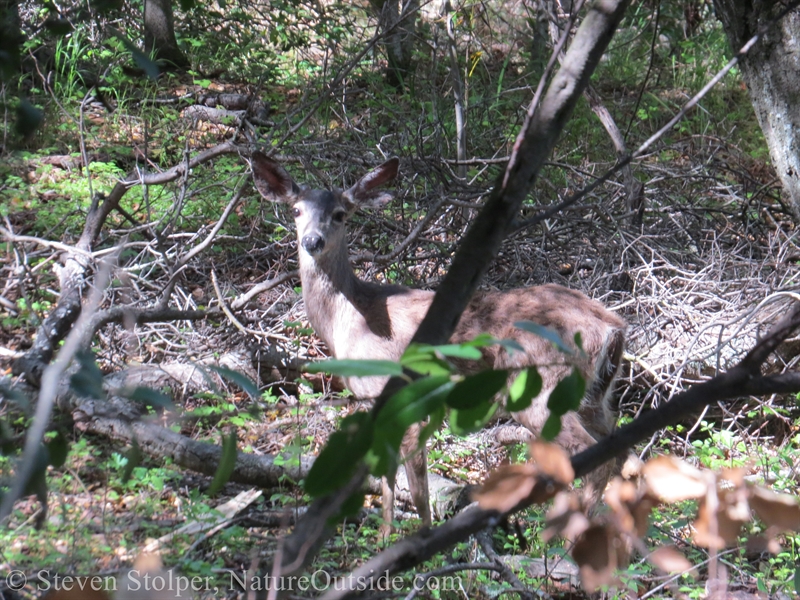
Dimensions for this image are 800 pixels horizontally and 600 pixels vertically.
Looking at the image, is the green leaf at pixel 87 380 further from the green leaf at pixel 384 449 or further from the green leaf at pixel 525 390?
the green leaf at pixel 525 390

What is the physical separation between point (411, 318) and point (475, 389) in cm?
404

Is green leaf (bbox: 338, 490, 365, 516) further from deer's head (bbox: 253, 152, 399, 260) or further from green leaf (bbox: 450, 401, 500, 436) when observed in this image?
deer's head (bbox: 253, 152, 399, 260)

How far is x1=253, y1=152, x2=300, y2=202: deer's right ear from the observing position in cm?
553

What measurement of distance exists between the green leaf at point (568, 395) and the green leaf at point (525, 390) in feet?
0.10

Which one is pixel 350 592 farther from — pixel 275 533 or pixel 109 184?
pixel 109 184

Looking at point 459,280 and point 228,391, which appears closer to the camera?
point 459,280

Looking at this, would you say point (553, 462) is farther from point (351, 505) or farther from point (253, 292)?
point (253, 292)

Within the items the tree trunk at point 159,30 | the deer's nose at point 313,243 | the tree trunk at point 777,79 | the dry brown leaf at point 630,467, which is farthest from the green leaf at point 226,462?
the tree trunk at point 159,30

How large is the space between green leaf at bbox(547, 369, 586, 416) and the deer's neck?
4.11m

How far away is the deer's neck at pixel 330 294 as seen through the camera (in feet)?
17.5

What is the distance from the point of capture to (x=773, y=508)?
1.01m

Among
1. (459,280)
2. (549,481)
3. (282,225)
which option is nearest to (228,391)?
(282,225)

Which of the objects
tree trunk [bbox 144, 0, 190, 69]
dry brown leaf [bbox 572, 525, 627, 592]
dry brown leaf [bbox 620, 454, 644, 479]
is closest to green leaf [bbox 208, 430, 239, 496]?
dry brown leaf [bbox 572, 525, 627, 592]

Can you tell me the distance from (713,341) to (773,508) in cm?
498
